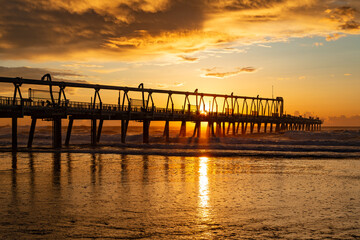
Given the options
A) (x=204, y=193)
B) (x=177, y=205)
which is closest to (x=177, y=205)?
(x=177, y=205)

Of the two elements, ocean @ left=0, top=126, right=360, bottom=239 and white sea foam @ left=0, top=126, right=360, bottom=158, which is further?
white sea foam @ left=0, top=126, right=360, bottom=158

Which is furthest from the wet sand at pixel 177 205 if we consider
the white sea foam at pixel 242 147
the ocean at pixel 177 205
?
the white sea foam at pixel 242 147

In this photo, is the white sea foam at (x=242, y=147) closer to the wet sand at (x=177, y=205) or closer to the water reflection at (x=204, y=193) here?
the water reflection at (x=204, y=193)

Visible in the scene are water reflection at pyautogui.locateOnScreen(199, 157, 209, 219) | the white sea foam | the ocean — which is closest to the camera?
the ocean

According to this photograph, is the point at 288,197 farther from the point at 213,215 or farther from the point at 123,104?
the point at 123,104

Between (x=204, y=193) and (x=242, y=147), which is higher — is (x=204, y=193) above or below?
above

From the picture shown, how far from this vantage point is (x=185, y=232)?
747cm

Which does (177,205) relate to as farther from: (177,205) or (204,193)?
(204,193)

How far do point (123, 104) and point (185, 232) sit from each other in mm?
40400

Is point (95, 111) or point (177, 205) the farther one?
point (95, 111)

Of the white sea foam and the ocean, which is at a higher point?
the ocean

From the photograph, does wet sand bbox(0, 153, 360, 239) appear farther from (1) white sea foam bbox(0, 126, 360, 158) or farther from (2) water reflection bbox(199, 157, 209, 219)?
(1) white sea foam bbox(0, 126, 360, 158)

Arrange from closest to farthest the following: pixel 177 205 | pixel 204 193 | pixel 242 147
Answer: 1. pixel 177 205
2. pixel 204 193
3. pixel 242 147

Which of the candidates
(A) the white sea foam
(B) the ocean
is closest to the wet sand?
(B) the ocean
